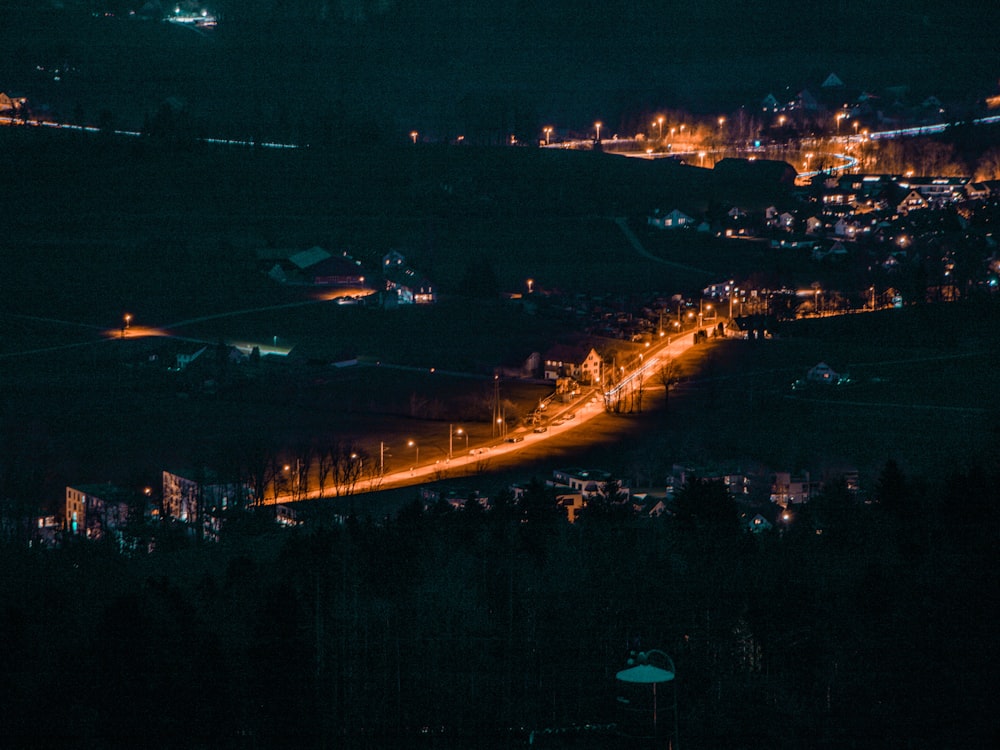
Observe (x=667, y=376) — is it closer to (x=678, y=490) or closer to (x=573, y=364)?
(x=573, y=364)

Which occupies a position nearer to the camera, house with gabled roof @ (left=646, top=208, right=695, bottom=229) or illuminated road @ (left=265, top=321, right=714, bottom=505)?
illuminated road @ (left=265, top=321, right=714, bottom=505)

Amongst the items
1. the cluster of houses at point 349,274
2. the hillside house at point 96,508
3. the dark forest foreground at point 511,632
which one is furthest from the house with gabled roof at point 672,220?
the dark forest foreground at point 511,632

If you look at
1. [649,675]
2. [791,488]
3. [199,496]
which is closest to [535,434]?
[791,488]

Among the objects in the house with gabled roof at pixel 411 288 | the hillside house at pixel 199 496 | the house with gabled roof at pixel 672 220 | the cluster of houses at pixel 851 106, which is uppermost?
the cluster of houses at pixel 851 106

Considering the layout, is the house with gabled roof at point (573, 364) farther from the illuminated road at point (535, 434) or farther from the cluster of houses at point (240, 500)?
the cluster of houses at point (240, 500)

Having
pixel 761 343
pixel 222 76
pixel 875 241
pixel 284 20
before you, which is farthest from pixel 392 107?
pixel 761 343

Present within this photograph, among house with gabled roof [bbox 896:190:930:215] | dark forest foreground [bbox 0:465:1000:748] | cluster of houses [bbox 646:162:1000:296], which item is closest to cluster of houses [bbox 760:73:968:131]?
cluster of houses [bbox 646:162:1000:296]

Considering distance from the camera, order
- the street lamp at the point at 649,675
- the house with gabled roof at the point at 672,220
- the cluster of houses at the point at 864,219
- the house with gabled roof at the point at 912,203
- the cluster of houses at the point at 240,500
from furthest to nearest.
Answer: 1. the house with gabled roof at the point at 912,203
2. the house with gabled roof at the point at 672,220
3. the cluster of houses at the point at 864,219
4. the cluster of houses at the point at 240,500
5. the street lamp at the point at 649,675

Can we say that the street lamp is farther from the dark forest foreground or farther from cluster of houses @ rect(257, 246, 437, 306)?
cluster of houses @ rect(257, 246, 437, 306)

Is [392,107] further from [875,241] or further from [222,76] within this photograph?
[875,241]

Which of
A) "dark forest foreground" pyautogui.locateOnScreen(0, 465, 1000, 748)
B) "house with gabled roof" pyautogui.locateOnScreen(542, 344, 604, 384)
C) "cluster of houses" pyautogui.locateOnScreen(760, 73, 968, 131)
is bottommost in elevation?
"dark forest foreground" pyautogui.locateOnScreen(0, 465, 1000, 748)

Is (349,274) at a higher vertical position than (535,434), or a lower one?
higher
